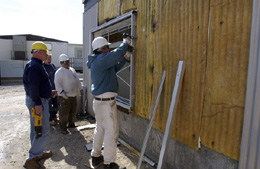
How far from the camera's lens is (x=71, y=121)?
4.68 meters

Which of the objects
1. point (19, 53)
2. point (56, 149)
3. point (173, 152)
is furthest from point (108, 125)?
point (19, 53)

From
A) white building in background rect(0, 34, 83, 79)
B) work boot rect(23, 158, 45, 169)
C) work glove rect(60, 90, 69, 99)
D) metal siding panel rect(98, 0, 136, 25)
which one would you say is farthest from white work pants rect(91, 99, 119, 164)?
white building in background rect(0, 34, 83, 79)

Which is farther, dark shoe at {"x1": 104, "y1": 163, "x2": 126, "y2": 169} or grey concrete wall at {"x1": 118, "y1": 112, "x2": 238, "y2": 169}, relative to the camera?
dark shoe at {"x1": 104, "y1": 163, "x2": 126, "y2": 169}

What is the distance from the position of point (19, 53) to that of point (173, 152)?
66.5 feet

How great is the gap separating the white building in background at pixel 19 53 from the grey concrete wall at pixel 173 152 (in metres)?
14.7

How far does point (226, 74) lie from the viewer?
1.82 meters

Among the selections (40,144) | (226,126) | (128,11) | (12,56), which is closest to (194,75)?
(226,126)

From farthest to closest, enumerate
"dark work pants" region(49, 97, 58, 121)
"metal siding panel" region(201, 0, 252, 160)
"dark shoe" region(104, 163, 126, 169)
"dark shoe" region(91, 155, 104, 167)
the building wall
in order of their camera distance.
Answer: the building wall
"dark work pants" region(49, 97, 58, 121)
"dark shoe" region(91, 155, 104, 167)
"dark shoe" region(104, 163, 126, 169)
"metal siding panel" region(201, 0, 252, 160)

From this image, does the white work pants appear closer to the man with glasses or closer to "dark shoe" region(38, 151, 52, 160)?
the man with glasses

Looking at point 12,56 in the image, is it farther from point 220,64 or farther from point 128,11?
point 220,64

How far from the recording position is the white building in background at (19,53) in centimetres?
1560

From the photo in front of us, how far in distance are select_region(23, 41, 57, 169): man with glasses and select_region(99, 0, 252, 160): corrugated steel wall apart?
1.74 m

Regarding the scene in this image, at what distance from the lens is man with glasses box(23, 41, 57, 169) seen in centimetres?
269

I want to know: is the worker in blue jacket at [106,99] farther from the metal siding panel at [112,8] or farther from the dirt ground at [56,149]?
the metal siding panel at [112,8]
